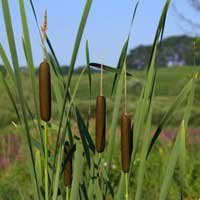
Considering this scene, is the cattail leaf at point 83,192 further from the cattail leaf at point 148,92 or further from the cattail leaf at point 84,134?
the cattail leaf at point 148,92

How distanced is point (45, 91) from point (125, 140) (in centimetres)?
19

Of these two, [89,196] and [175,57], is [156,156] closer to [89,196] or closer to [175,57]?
[89,196]

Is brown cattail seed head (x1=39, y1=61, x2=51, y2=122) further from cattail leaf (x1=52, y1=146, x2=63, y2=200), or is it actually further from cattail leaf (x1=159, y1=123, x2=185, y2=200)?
cattail leaf (x1=159, y1=123, x2=185, y2=200)

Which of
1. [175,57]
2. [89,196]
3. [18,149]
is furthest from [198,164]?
[175,57]

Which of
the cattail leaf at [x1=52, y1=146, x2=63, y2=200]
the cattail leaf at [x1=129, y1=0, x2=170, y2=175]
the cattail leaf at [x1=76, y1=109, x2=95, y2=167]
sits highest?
the cattail leaf at [x1=129, y1=0, x2=170, y2=175]

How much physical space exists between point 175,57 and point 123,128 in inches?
1711

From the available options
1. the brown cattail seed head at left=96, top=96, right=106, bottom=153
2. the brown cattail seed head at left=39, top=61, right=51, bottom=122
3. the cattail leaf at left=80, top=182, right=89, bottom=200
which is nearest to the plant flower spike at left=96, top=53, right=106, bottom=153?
the brown cattail seed head at left=96, top=96, right=106, bottom=153

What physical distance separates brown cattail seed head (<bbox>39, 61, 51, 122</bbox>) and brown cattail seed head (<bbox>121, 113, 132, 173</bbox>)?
146mm

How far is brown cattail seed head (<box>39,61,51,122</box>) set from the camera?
122cm

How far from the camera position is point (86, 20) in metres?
1.20

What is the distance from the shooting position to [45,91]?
1219mm

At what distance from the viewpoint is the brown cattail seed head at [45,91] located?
1.22 meters

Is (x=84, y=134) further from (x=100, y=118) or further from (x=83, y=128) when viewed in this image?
(x=100, y=118)

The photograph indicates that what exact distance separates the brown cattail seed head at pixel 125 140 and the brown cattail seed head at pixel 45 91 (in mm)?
146
